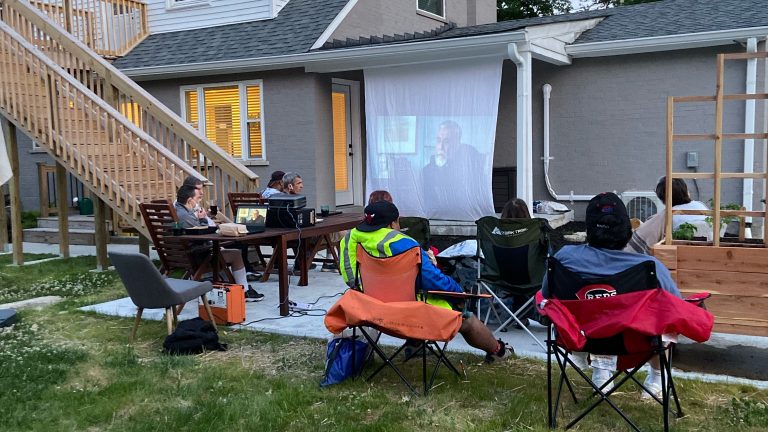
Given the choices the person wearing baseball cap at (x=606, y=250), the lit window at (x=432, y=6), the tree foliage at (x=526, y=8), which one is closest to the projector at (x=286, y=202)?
the person wearing baseball cap at (x=606, y=250)

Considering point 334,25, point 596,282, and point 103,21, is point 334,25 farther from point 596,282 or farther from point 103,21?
point 596,282

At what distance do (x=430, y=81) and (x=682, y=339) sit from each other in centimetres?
538

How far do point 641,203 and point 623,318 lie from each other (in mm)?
6310

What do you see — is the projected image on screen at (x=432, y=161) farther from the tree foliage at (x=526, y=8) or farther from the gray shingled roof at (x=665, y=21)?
the tree foliage at (x=526, y=8)

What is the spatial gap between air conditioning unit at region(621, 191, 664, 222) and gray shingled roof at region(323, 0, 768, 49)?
207cm

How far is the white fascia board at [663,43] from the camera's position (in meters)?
8.74

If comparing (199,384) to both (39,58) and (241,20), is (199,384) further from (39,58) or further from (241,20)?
(241,20)

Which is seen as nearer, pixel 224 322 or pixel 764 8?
pixel 224 322

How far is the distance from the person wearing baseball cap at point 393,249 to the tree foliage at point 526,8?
21974 mm

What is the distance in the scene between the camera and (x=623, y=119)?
9781 millimetres

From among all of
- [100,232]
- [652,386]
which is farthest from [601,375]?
[100,232]

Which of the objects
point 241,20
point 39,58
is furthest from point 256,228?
point 241,20

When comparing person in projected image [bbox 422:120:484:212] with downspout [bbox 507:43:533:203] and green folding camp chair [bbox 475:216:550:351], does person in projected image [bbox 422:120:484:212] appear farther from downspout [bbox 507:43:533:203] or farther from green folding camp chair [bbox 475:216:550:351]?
green folding camp chair [bbox 475:216:550:351]

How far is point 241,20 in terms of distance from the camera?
39.9ft
